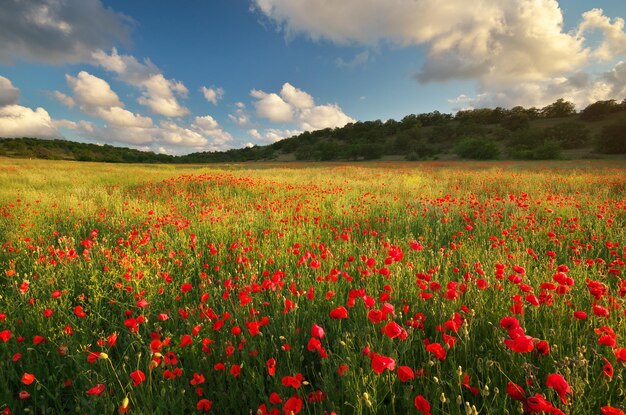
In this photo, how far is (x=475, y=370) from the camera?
6.25ft

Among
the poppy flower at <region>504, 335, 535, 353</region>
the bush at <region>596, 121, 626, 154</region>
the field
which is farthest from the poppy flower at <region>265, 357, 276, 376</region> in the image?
the bush at <region>596, 121, 626, 154</region>

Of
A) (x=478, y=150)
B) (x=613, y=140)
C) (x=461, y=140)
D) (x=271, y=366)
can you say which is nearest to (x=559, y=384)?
(x=271, y=366)

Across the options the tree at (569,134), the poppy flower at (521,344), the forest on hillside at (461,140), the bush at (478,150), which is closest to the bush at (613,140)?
the forest on hillside at (461,140)

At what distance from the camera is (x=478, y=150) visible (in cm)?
5450

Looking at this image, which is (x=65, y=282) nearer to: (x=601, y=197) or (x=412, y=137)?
(x=601, y=197)

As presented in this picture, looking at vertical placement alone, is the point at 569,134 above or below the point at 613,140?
above

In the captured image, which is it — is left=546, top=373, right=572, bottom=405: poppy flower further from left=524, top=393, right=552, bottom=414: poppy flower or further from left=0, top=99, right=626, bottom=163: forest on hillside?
left=0, top=99, right=626, bottom=163: forest on hillside

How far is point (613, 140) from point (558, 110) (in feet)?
154

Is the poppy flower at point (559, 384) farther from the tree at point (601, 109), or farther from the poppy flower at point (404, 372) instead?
the tree at point (601, 109)

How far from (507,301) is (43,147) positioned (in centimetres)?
10763

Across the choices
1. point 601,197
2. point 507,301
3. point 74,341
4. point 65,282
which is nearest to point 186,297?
point 74,341

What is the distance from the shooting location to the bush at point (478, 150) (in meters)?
53.5

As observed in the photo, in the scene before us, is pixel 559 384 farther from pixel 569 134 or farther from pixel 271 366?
pixel 569 134

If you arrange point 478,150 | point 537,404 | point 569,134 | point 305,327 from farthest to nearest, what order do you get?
point 569,134, point 478,150, point 305,327, point 537,404
